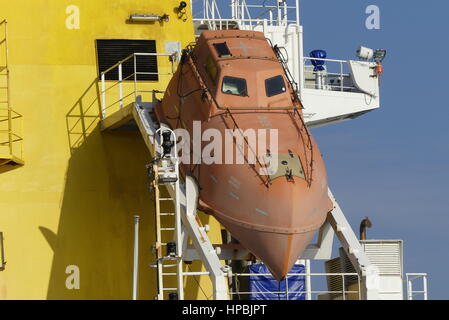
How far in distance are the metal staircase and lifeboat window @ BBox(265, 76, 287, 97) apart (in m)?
7.30

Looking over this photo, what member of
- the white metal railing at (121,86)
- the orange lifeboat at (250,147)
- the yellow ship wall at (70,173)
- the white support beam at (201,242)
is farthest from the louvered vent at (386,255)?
the white metal railing at (121,86)

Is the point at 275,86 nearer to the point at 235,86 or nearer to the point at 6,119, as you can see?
the point at 235,86

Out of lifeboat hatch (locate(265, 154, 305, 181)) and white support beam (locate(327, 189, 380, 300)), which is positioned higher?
lifeboat hatch (locate(265, 154, 305, 181))

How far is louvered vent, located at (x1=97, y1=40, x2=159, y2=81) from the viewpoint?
41.4 metres

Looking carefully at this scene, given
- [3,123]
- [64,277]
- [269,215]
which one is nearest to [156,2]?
[3,123]

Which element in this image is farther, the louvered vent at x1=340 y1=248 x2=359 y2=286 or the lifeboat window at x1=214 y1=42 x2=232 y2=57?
the louvered vent at x1=340 y1=248 x2=359 y2=286

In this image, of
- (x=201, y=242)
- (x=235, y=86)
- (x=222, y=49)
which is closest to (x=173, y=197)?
(x=201, y=242)

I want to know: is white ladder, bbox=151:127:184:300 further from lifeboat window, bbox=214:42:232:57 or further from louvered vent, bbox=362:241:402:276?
louvered vent, bbox=362:241:402:276

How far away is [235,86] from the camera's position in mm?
35188

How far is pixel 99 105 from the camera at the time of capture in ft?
134

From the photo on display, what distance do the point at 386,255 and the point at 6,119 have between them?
10464 mm

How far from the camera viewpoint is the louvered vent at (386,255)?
37719 mm

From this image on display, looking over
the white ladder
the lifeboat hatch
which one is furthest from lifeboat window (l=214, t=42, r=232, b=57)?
the lifeboat hatch
